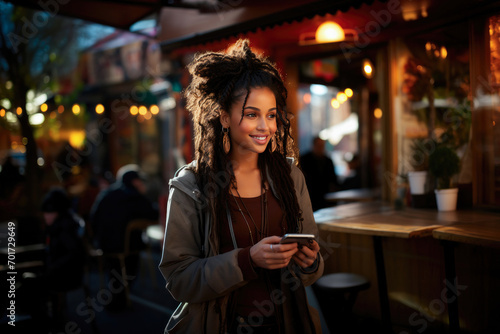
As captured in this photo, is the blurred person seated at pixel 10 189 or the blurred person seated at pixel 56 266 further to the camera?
the blurred person seated at pixel 10 189

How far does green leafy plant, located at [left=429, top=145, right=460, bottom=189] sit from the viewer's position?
372 centimetres

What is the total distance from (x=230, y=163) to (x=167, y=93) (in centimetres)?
876

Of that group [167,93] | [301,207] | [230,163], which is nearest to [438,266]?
[301,207]

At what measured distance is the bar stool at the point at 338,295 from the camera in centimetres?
321

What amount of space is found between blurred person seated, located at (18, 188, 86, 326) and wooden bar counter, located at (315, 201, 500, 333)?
2564 mm

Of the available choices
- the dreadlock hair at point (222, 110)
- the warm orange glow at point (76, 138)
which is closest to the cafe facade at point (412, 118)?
the dreadlock hair at point (222, 110)

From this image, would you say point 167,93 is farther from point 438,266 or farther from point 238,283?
point 238,283

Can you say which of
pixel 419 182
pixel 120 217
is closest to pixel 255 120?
pixel 419 182

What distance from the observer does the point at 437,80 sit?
4.25 m

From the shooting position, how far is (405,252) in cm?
385

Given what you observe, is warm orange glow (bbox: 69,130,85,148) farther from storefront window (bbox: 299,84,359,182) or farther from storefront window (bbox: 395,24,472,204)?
storefront window (bbox: 395,24,472,204)

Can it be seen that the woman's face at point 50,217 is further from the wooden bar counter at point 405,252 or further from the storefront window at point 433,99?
the storefront window at point 433,99

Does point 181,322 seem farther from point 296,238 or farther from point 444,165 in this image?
point 444,165

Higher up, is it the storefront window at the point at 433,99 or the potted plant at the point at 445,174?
the storefront window at the point at 433,99
